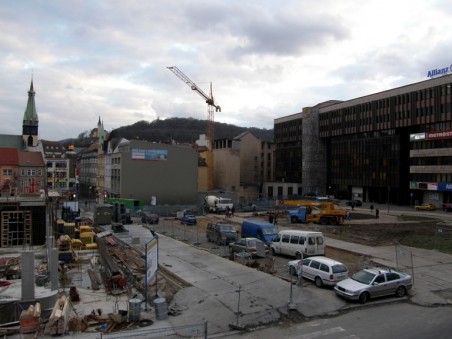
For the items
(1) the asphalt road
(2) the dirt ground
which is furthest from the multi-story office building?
(1) the asphalt road

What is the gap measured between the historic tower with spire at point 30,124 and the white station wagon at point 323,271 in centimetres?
9095

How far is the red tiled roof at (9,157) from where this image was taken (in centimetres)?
7025

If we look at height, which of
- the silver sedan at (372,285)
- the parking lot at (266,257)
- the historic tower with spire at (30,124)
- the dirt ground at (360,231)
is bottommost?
the dirt ground at (360,231)

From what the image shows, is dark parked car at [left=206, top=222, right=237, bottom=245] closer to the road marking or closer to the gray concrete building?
the road marking

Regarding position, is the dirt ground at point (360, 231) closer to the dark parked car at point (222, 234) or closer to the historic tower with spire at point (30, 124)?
the dark parked car at point (222, 234)

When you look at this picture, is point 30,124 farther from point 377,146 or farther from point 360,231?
point 360,231

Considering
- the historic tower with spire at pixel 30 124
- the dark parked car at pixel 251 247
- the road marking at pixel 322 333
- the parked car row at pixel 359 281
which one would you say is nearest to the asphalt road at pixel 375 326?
the road marking at pixel 322 333

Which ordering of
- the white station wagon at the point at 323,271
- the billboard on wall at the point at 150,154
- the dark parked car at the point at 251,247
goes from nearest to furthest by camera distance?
the white station wagon at the point at 323,271 < the dark parked car at the point at 251,247 < the billboard on wall at the point at 150,154

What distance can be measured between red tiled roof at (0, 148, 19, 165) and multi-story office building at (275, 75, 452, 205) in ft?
223

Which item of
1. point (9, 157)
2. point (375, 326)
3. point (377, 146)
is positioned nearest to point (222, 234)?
point (375, 326)

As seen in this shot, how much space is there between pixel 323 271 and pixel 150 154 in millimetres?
58250

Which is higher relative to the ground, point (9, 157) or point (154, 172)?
point (9, 157)

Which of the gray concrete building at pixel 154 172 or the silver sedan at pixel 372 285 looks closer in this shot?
the silver sedan at pixel 372 285

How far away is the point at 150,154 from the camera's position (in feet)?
247
